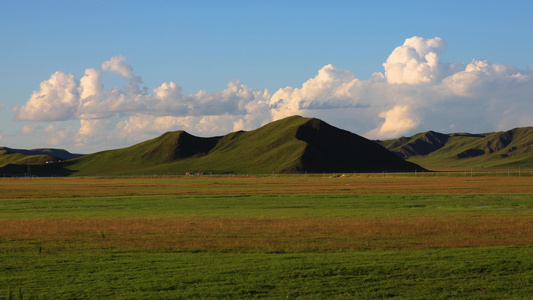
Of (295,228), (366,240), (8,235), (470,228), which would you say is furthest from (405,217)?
(8,235)

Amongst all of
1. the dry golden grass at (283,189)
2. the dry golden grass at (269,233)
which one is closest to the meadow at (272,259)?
the dry golden grass at (269,233)

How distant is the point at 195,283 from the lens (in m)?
19.2

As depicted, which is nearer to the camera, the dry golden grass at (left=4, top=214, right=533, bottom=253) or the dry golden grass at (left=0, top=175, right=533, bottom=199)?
the dry golden grass at (left=4, top=214, right=533, bottom=253)

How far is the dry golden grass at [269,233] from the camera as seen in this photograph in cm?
2834

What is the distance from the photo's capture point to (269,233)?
33844mm

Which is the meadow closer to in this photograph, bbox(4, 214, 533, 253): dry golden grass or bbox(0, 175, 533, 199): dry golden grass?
bbox(4, 214, 533, 253): dry golden grass

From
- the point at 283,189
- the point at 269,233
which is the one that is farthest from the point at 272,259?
the point at 283,189

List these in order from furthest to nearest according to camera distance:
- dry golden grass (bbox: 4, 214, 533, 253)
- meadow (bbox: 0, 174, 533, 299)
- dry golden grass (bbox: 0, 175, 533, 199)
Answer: dry golden grass (bbox: 0, 175, 533, 199) < dry golden grass (bbox: 4, 214, 533, 253) < meadow (bbox: 0, 174, 533, 299)

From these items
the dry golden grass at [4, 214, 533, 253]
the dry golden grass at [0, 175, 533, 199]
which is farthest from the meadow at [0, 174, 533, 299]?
the dry golden grass at [0, 175, 533, 199]

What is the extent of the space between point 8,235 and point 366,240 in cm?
2173

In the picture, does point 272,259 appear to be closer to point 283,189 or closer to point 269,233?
point 269,233

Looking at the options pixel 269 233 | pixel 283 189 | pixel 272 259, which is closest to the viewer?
pixel 272 259

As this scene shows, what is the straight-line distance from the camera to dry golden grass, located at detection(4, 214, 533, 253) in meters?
28.3

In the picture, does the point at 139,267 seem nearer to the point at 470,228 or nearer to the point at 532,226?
the point at 470,228
